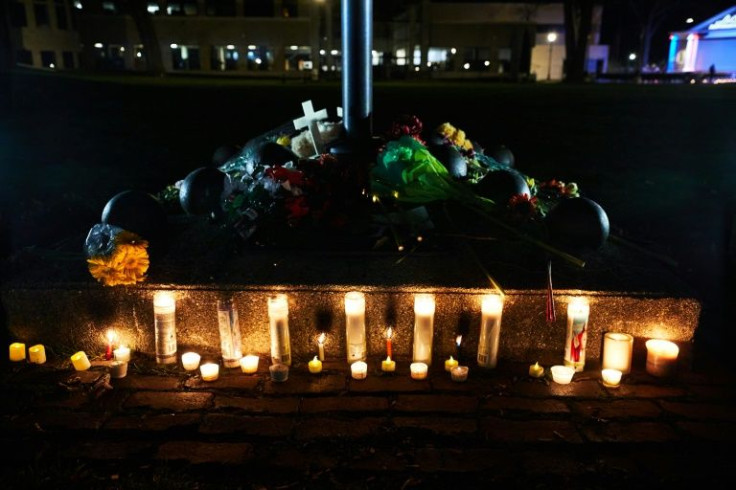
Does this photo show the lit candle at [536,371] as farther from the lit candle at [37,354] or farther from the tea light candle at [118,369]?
the lit candle at [37,354]

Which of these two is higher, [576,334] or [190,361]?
[576,334]

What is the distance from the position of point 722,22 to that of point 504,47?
15.5 m

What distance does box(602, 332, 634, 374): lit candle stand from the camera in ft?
13.1

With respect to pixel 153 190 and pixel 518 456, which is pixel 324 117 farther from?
pixel 518 456

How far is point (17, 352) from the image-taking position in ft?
13.6

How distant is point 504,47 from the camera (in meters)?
51.0

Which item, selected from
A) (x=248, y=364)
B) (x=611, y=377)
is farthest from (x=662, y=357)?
(x=248, y=364)

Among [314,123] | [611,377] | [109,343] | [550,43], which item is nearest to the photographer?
[611,377]

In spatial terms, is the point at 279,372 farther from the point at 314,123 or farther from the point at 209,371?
the point at 314,123

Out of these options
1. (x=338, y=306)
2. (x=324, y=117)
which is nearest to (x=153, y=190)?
(x=324, y=117)

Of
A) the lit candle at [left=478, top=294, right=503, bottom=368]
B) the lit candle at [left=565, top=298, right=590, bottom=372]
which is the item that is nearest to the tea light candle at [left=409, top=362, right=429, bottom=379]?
the lit candle at [left=478, top=294, right=503, bottom=368]

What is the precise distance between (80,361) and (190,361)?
0.70 m

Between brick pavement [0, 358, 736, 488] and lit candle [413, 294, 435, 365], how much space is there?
0.13 m

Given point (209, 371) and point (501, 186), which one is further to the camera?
point (501, 186)
